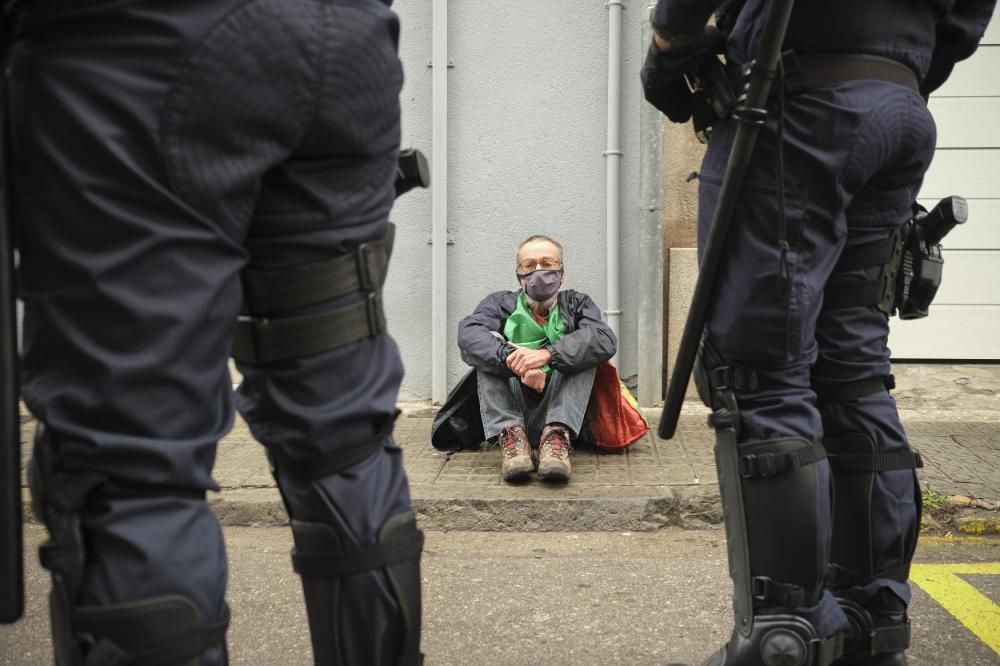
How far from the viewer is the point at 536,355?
4523mm

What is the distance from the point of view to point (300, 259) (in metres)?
1.58

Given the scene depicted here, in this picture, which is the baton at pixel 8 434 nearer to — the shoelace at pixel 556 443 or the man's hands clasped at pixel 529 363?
the shoelace at pixel 556 443

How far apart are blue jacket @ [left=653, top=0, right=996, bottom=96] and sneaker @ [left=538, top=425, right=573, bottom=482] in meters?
2.33

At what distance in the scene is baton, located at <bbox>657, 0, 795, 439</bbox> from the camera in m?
1.89

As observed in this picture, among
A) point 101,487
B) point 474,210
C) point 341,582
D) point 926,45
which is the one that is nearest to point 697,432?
point 474,210

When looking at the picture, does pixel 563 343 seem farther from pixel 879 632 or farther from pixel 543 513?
pixel 879 632

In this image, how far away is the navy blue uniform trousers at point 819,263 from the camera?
198 cm

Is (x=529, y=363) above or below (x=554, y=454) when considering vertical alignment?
above

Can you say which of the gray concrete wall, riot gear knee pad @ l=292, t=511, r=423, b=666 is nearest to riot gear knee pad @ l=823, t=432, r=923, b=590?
riot gear knee pad @ l=292, t=511, r=423, b=666

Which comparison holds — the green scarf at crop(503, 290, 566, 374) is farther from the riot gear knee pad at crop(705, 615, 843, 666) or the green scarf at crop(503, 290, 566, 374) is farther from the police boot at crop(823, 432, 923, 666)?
the riot gear knee pad at crop(705, 615, 843, 666)

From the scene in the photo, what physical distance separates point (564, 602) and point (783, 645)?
3.41 ft

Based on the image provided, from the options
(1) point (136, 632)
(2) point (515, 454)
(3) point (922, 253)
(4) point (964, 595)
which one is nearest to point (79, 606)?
(1) point (136, 632)

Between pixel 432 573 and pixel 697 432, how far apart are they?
80.5 inches

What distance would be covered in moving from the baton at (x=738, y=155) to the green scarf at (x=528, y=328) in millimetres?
2544
